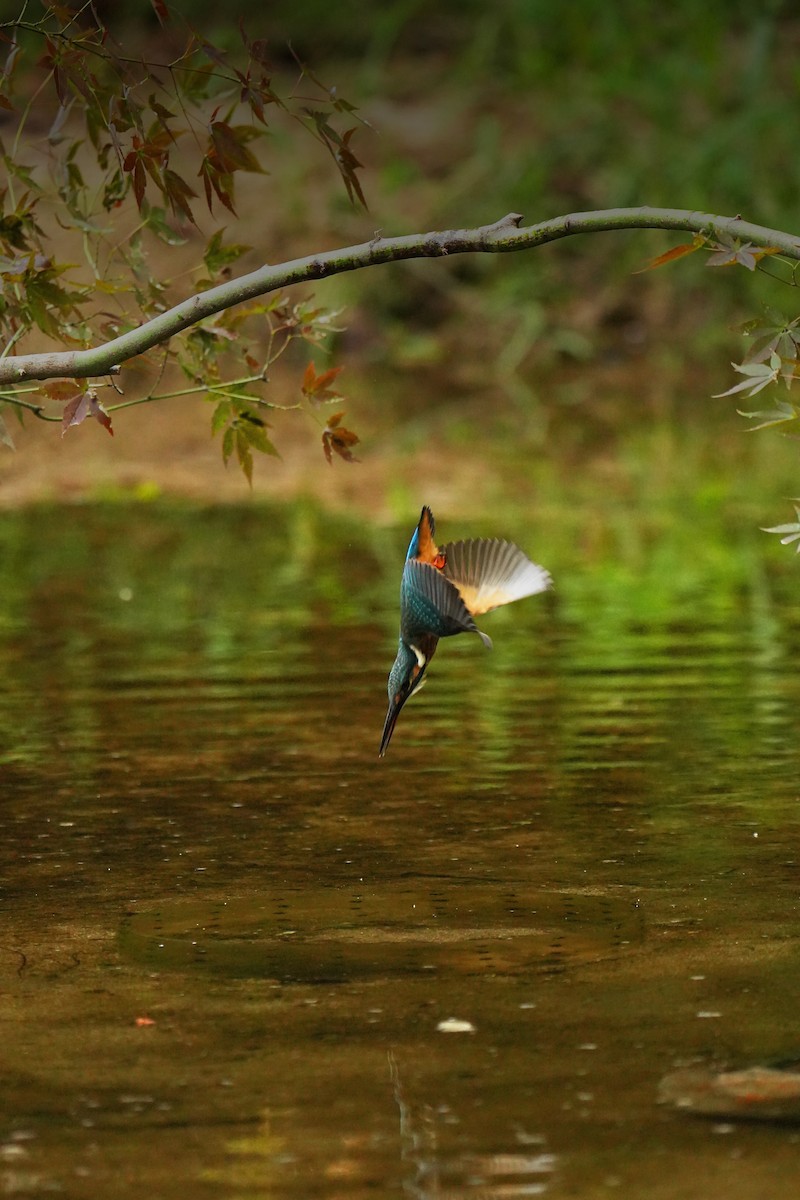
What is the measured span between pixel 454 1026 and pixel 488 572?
94 centimetres

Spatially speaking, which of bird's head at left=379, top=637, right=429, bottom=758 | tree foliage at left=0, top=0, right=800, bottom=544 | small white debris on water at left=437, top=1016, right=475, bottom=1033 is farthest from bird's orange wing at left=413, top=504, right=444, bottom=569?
small white debris on water at left=437, top=1016, right=475, bottom=1033

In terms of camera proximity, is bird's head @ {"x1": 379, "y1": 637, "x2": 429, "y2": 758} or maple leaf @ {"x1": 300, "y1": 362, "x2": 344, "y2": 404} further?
maple leaf @ {"x1": 300, "y1": 362, "x2": 344, "y2": 404}

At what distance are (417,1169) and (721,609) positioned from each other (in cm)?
540

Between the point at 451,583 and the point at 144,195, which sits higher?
the point at 144,195

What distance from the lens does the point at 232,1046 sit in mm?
3793

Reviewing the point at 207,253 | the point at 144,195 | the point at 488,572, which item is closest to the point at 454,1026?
the point at 488,572

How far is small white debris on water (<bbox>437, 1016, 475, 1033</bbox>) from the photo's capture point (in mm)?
3842

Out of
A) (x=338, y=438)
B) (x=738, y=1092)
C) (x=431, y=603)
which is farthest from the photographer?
(x=338, y=438)

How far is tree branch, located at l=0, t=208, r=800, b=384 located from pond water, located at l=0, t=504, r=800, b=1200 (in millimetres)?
1092

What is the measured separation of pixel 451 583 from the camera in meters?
4.32

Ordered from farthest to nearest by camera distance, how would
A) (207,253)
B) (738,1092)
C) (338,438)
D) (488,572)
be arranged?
(207,253) < (338,438) < (488,572) < (738,1092)

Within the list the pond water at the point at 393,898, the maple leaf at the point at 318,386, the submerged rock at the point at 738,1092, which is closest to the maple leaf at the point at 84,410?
the maple leaf at the point at 318,386

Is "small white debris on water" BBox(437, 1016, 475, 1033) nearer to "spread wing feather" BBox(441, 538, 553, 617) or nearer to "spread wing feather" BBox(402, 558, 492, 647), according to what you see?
"spread wing feather" BBox(402, 558, 492, 647)

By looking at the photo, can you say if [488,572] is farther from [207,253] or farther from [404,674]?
[207,253]
